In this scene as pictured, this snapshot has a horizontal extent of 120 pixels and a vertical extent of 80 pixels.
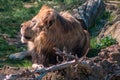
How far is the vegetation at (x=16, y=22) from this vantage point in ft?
26.6

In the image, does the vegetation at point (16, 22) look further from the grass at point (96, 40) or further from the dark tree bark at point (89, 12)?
the dark tree bark at point (89, 12)

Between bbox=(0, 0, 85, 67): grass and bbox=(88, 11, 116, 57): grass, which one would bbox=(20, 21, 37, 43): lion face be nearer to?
bbox=(88, 11, 116, 57): grass

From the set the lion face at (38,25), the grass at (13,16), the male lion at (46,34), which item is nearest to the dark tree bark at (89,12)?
the grass at (13,16)

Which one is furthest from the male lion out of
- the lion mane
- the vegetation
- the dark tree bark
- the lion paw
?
the dark tree bark

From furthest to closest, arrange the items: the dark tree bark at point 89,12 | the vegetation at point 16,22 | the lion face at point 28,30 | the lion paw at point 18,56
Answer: the dark tree bark at point 89,12 < the vegetation at point 16,22 < the lion paw at point 18,56 < the lion face at point 28,30

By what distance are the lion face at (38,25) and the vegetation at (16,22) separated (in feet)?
3.64

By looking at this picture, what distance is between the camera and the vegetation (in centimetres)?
809

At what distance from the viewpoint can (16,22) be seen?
10.7 metres

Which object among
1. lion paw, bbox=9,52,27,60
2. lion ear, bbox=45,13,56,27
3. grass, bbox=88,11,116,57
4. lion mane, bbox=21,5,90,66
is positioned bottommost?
grass, bbox=88,11,116,57

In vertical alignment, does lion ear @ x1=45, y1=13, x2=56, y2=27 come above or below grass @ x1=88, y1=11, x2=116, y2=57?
above

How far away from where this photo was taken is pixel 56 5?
38.8 ft

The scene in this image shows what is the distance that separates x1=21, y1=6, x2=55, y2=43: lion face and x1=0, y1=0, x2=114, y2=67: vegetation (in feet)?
3.64

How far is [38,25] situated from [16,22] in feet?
14.8

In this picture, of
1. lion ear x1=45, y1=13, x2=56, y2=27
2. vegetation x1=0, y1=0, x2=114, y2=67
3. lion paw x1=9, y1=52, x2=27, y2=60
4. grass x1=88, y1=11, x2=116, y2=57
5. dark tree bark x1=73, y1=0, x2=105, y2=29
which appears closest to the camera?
lion ear x1=45, y1=13, x2=56, y2=27
